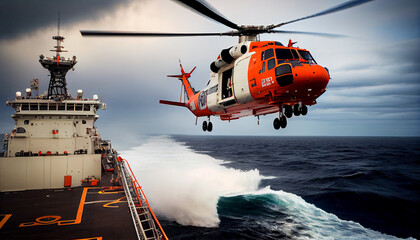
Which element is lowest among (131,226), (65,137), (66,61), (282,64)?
(131,226)

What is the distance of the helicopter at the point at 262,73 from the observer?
8180mm

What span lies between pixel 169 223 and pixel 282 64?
15771mm

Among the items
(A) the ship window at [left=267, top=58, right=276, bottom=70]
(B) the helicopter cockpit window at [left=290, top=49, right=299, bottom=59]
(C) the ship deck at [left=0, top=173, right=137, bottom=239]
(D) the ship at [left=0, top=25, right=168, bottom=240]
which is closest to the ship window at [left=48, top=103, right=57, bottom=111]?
(D) the ship at [left=0, top=25, right=168, bottom=240]

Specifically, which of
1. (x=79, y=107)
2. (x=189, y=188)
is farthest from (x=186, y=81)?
(x=189, y=188)

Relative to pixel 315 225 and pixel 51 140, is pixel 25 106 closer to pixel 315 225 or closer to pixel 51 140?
pixel 51 140

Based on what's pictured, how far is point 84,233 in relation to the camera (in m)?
9.85

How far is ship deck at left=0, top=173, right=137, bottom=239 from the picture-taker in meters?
9.89

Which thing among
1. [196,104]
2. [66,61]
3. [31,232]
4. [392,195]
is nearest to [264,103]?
[196,104]

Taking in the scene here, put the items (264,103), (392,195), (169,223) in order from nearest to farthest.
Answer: (264,103) < (169,223) < (392,195)

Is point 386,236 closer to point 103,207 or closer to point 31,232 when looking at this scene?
point 103,207

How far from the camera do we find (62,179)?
57.3ft

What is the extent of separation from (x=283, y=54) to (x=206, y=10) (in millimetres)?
3321

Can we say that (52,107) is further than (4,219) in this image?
Yes

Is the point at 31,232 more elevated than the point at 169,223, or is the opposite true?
the point at 31,232
